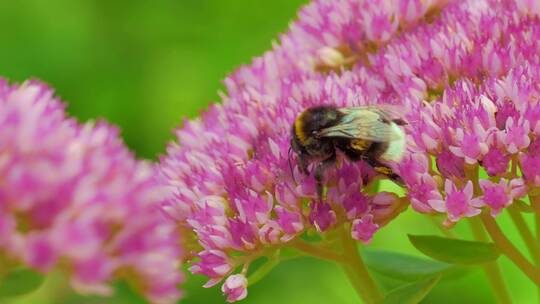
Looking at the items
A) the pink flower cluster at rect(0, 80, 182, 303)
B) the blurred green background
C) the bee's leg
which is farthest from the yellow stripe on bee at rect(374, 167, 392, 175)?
the blurred green background

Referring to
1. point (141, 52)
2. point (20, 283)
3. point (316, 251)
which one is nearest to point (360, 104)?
point (316, 251)

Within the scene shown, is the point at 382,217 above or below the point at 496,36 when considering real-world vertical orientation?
below

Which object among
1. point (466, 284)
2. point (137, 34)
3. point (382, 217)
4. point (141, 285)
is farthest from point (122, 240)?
point (137, 34)

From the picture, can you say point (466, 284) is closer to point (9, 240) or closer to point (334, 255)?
point (334, 255)

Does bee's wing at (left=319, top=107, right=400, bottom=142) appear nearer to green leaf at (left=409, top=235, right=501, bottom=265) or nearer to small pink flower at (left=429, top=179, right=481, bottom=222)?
small pink flower at (left=429, top=179, right=481, bottom=222)

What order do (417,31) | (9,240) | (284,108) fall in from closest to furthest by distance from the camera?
(9,240) → (284,108) → (417,31)

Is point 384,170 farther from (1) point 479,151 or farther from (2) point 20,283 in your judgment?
(2) point 20,283
